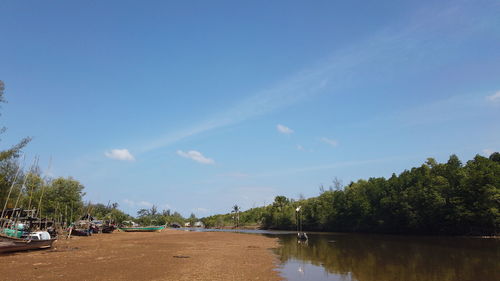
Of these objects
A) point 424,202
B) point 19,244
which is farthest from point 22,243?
point 424,202

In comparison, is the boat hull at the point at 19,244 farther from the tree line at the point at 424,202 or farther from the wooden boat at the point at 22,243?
the tree line at the point at 424,202

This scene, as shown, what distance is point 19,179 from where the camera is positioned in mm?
58906

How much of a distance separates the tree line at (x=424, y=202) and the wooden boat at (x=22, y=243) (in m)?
75.8

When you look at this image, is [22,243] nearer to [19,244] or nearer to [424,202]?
[19,244]

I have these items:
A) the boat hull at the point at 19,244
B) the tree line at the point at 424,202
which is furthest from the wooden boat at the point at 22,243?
the tree line at the point at 424,202

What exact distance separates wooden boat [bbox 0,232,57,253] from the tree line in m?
75.8

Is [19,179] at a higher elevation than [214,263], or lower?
higher

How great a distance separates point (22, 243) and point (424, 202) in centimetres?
7989

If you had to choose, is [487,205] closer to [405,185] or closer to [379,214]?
[405,185]

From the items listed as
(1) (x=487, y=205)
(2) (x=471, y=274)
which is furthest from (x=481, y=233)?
→ (2) (x=471, y=274)

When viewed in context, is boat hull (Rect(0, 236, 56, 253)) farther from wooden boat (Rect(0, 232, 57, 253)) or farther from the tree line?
the tree line

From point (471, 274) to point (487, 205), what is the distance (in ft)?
165

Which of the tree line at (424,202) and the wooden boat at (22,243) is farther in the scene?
the tree line at (424,202)

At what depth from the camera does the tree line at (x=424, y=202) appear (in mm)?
65688
